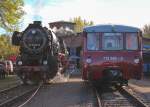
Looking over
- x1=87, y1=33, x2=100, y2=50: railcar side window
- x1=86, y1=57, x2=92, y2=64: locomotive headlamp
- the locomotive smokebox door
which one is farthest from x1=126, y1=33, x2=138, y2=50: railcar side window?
the locomotive smokebox door

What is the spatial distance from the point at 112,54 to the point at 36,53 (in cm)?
818

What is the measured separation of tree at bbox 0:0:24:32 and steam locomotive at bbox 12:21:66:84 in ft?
56.9

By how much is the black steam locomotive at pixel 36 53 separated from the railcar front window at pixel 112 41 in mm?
6962

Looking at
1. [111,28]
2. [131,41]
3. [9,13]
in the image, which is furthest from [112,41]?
[9,13]

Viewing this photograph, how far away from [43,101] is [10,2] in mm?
28578

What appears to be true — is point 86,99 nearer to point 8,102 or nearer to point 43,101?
point 43,101

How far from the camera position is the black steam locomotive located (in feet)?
96.6

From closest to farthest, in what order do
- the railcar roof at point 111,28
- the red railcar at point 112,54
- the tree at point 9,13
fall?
1. the red railcar at point 112,54
2. the railcar roof at point 111,28
3. the tree at point 9,13

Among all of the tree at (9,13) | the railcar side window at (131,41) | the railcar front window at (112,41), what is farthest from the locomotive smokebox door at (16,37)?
the tree at (9,13)

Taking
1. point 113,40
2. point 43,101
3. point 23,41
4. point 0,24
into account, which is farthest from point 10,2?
point 43,101

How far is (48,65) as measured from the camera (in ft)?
95.8

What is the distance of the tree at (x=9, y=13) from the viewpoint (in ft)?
154

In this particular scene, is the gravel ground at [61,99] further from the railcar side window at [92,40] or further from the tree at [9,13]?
the tree at [9,13]

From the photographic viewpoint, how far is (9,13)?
47.2 meters
